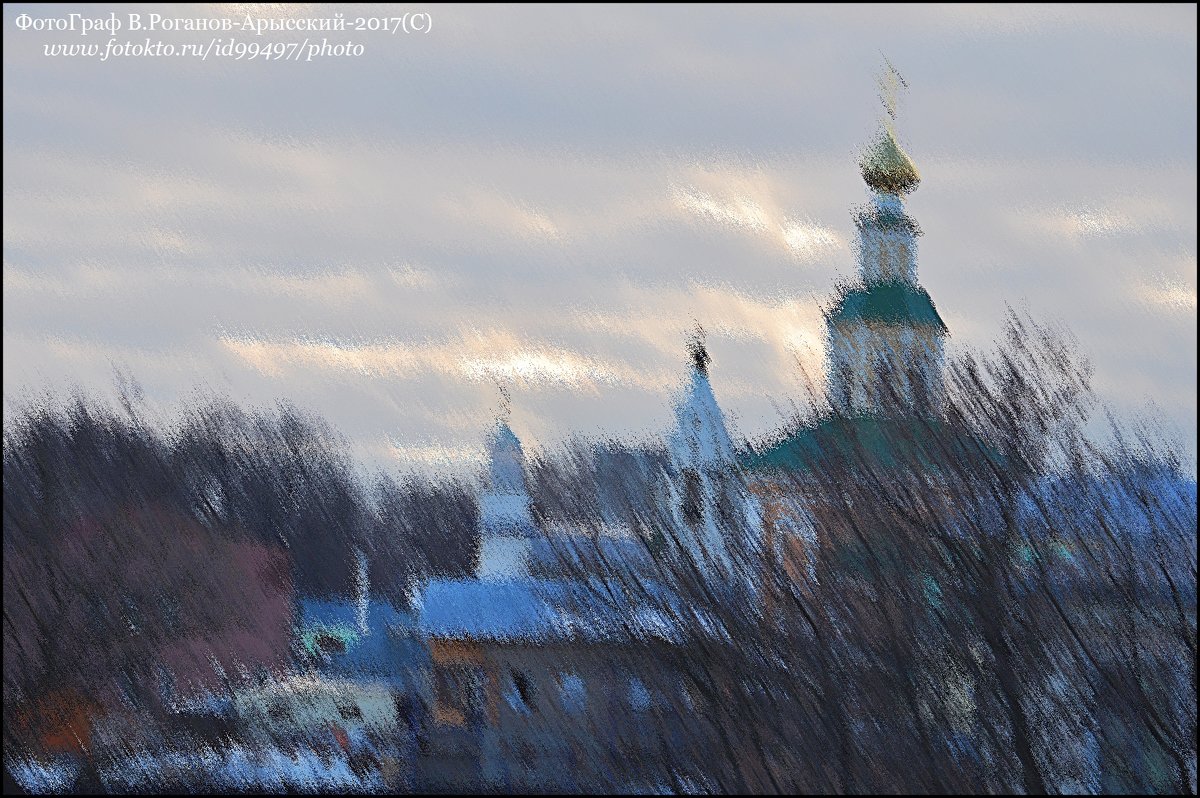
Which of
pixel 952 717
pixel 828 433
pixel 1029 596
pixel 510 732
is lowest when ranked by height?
pixel 510 732

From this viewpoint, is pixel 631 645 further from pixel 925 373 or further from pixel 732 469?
pixel 732 469

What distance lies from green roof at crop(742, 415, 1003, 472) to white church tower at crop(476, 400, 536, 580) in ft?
50.4

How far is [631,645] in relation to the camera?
1508 cm

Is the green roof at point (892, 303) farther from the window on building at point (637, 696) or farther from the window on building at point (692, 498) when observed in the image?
the window on building at point (637, 696)

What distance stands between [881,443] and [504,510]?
817 inches

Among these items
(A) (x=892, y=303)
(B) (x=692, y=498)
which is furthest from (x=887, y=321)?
(B) (x=692, y=498)

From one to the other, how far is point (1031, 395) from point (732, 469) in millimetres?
16090

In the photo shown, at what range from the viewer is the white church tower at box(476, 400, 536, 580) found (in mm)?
30922

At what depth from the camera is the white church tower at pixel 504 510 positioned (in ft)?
101

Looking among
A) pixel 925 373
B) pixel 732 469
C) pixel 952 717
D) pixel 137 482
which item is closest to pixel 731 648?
pixel 952 717

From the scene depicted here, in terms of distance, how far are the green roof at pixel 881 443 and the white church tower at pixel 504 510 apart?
15.4 metres

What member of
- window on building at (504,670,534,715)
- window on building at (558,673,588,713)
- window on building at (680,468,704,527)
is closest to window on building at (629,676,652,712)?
window on building at (558,673,588,713)

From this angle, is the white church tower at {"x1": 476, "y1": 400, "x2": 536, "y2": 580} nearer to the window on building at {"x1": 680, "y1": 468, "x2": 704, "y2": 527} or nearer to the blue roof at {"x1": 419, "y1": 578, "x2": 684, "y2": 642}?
the blue roof at {"x1": 419, "y1": 578, "x2": 684, "y2": 642}

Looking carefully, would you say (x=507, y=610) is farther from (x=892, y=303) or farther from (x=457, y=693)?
(x=892, y=303)
